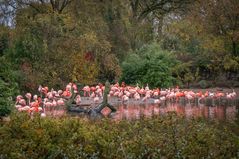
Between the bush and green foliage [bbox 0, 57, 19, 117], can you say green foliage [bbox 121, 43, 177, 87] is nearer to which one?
the bush

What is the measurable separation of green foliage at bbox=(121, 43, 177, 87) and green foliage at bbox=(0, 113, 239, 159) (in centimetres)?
1655

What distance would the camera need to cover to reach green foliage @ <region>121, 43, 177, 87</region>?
24641 millimetres

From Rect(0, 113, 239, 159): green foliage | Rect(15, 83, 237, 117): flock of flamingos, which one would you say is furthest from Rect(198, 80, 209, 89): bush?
Rect(0, 113, 239, 159): green foliage

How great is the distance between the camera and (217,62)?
27.0m

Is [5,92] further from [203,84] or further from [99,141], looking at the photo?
[203,84]

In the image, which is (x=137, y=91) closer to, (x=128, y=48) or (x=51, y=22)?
(x=51, y=22)

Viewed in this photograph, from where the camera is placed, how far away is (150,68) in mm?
24812

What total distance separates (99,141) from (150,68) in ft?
57.6

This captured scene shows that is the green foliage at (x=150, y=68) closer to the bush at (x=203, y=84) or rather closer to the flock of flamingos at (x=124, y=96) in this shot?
the bush at (x=203, y=84)

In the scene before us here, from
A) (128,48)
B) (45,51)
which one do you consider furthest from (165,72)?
(45,51)

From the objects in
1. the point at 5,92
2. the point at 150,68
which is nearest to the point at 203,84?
the point at 150,68

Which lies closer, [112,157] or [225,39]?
[112,157]

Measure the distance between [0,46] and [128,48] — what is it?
27.4ft

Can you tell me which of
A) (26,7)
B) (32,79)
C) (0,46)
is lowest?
(32,79)
